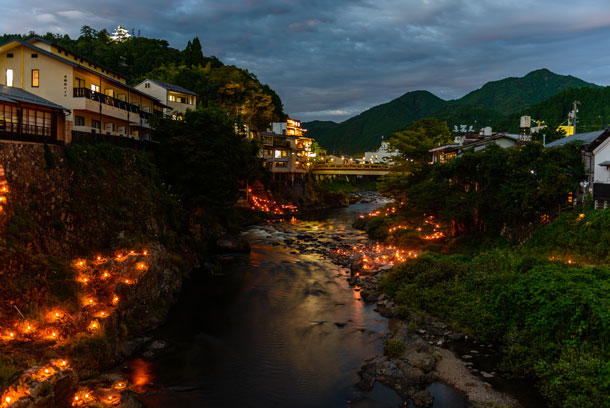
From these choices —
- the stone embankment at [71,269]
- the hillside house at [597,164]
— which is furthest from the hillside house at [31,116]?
the hillside house at [597,164]

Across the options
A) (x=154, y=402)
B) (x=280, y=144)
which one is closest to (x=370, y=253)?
(x=154, y=402)

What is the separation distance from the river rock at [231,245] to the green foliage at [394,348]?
22.1 metres

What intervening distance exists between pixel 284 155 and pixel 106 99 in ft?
155

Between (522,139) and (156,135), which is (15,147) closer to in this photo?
(156,135)

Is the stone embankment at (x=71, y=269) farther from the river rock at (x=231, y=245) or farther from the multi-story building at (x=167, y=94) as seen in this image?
the multi-story building at (x=167, y=94)

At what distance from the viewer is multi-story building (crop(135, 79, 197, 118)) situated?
53312 millimetres

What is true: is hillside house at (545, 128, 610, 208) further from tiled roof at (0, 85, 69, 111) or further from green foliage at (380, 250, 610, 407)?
tiled roof at (0, 85, 69, 111)

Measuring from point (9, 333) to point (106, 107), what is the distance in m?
26.1

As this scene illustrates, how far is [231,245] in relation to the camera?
3819cm

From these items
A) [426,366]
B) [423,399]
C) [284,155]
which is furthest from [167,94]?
[423,399]

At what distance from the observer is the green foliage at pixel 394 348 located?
58.3 feet

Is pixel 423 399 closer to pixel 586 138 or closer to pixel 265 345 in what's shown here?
pixel 265 345

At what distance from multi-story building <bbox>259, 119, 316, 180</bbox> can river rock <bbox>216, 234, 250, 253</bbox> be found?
3903cm

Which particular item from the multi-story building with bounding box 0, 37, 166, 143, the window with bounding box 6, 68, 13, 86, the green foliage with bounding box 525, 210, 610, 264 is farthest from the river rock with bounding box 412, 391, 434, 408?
the window with bounding box 6, 68, 13, 86
